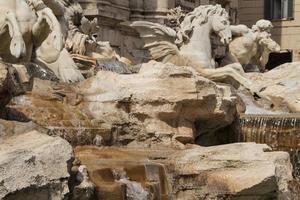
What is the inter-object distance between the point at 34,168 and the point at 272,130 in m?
6.90

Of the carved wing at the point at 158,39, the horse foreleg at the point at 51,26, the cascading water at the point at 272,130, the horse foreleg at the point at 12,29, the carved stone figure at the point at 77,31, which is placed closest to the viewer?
the horse foreleg at the point at 12,29

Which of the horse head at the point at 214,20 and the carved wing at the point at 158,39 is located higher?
the horse head at the point at 214,20

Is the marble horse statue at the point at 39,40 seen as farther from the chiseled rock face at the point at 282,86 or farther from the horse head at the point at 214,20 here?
the chiseled rock face at the point at 282,86

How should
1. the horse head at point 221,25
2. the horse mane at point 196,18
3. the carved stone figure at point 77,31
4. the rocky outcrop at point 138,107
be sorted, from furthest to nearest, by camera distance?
the horse mane at point 196,18 < the horse head at point 221,25 < the carved stone figure at point 77,31 < the rocky outcrop at point 138,107

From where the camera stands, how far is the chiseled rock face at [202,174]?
739cm

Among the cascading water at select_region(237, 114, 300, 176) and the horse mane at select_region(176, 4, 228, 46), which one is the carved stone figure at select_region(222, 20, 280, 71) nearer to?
the horse mane at select_region(176, 4, 228, 46)

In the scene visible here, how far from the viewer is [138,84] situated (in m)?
10.1

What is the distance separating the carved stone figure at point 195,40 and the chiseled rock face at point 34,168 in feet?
33.6

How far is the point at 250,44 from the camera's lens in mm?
19500

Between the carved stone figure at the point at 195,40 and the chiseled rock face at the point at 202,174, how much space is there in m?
8.26

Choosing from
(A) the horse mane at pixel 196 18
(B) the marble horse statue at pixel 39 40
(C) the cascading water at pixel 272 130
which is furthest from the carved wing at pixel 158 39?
(C) the cascading water at pixel 272 130

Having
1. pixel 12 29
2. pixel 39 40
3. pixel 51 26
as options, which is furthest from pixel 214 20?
pixel 12 29

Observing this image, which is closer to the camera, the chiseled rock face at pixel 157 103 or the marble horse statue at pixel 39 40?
the chiseled rock face at pixel 157 103

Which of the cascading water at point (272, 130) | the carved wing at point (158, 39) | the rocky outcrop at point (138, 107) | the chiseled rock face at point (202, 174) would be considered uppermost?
the carved wing at point (158, 39)
